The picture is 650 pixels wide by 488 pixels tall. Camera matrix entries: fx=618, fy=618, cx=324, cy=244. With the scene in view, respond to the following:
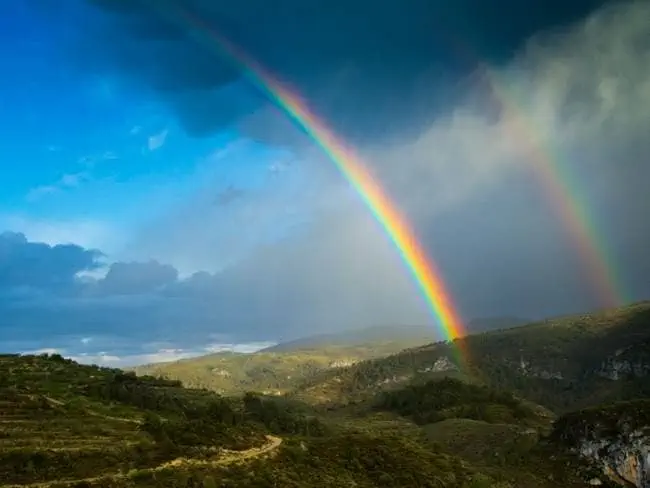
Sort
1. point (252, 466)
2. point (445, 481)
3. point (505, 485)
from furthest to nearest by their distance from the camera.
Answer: point (505, 485), point (445, 481), point (252, 466)

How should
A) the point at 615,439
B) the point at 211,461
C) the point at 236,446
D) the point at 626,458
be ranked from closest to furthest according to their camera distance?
the point at 211,461 < the point at 236,446 < the point at 626,458 < the point at 615,439

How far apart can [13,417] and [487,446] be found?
8966 centimetres

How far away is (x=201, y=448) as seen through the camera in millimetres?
66750

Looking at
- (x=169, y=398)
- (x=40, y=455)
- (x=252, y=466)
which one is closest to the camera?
(x=40, y=455)

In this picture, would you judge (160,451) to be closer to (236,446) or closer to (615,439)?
(236,446)

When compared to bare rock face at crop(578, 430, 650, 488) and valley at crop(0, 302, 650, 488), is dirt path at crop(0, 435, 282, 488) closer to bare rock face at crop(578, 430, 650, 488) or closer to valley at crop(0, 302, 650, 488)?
valley at crop(0, 302, 650, 488)

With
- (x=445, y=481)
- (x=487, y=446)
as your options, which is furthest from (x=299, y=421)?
(x=445, y=481)

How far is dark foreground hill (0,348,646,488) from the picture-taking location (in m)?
56.0

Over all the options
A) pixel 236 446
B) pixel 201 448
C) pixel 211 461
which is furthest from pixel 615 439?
pixel 211 461

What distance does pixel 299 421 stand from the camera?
5413 inches

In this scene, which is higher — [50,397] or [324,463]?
[50,397]

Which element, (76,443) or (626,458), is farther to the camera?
(626,458)

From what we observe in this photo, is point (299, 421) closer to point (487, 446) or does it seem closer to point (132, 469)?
point (487, 446)

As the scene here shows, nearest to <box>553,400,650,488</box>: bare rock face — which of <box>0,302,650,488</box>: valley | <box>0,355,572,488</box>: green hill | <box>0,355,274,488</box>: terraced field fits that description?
<box>0,302,650,488</box>: valley
